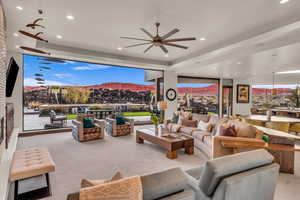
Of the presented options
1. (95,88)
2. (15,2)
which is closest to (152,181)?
Result: (15,2)

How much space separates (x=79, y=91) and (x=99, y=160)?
456cm

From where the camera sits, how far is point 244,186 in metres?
1.56

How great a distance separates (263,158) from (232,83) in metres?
10.5

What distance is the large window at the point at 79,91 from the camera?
245 inches

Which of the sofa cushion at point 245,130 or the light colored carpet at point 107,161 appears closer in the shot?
the light colored carpet at point 107,161

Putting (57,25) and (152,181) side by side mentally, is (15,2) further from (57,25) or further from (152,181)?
(152,181)

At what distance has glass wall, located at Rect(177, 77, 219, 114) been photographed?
32.4ft

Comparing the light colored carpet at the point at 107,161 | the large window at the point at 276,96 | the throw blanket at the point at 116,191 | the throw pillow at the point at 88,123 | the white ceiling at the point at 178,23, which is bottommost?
the light colored carpet at the point at 107,161

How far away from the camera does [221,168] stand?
148cm

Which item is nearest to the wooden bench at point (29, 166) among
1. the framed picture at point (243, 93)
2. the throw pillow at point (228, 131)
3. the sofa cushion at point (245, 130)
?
the throw pillow at point (228, 131)

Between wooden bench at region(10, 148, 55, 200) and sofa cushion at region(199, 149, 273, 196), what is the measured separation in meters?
2.13

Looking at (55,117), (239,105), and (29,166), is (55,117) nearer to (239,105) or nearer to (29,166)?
(29,166)

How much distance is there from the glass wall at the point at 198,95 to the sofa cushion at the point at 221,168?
316 inches

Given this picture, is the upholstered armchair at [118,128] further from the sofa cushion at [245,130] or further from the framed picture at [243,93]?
the framed picture at [243,93]
